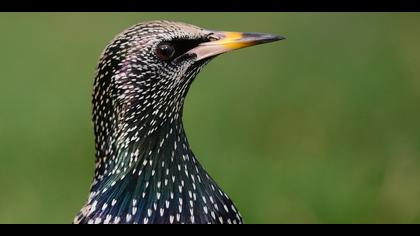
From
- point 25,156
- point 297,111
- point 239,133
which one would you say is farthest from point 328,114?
point 25,156

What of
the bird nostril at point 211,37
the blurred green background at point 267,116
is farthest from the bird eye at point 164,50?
the blurred green background at point 267,116

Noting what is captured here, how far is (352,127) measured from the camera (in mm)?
9164

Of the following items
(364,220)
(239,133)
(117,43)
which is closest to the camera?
(117,43)

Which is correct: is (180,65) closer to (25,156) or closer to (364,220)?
(364,220)

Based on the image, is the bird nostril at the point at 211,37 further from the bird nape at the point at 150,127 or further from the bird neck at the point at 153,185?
the bird neck at the point at 153,185

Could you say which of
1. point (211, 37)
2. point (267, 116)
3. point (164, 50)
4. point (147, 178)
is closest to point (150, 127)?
point (147, 178)

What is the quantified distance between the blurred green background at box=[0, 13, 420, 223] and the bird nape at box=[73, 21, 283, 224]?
106 inches

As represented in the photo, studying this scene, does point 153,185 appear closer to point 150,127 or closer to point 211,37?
point 150,127

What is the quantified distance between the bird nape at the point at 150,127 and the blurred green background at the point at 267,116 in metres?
2.69

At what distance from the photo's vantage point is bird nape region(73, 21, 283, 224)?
4.86m

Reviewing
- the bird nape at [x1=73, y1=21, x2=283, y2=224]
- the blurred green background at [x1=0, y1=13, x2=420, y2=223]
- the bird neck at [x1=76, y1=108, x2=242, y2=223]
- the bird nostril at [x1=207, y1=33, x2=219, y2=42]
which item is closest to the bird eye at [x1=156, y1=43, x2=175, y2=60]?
the bird nape at [x1=73, y1=21, x2=283, y2=224]
